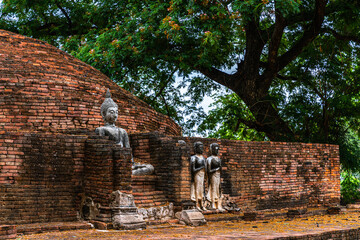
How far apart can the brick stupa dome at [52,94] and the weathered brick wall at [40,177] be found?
461 mm

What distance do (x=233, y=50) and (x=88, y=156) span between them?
10218 mm

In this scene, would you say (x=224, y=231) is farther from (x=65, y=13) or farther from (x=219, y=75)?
(x=65, y=13)

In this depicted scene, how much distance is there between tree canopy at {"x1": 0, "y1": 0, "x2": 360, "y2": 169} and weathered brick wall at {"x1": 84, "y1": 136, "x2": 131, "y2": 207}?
6102 mm

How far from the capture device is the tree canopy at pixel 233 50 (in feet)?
45.9

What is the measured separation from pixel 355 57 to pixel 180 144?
11337mm

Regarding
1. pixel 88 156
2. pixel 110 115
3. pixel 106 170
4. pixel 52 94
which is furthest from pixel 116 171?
pixel 52 94

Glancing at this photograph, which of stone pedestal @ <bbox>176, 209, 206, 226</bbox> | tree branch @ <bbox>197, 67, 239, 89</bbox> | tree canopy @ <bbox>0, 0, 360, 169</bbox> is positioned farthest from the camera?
tree branch @ <bbox>197, 67, 239, 89</bbox>

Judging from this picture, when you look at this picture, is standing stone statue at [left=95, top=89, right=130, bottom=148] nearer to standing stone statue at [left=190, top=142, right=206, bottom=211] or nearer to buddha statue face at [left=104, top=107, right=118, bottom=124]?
buddha statue face at [left=104, top=107, right=118, bottom=124]

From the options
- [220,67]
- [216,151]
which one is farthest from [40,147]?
[220,67]

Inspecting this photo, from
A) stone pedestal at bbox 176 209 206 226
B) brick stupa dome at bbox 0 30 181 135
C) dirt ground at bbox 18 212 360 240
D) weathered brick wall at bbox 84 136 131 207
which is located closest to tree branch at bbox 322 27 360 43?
brick stupa dome at bbox 0 30 181 135

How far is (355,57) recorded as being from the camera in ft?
58.3

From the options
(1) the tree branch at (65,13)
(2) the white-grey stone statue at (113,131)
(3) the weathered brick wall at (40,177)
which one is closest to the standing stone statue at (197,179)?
(2) the white-grey stone statue at (113,131)

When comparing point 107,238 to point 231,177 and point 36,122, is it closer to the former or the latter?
point 36,122

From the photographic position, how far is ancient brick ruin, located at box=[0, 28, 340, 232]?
24.2 ft
